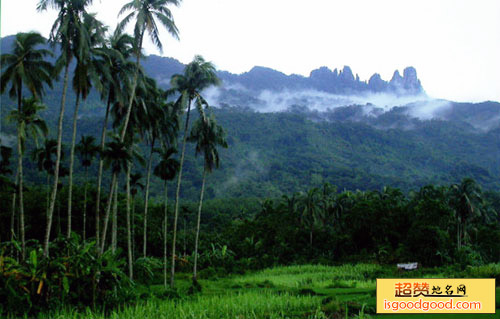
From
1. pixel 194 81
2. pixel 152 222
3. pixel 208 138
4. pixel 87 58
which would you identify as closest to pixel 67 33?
pixel 87 58

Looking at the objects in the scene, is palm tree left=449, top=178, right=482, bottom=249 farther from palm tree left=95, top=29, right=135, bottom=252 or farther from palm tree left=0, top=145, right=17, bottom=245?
palm tree left=0, top=145, right=17, bottom=245

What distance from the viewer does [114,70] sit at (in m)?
25.7

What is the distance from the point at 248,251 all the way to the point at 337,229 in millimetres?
15228

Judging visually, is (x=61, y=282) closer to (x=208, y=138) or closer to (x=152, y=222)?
(x=208, y=138)

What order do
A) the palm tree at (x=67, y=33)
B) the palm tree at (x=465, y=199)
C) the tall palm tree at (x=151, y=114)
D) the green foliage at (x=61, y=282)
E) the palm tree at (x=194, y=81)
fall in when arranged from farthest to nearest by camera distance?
the palm tree at (x=465, y=199)
the palm tree at (x=194, y=81)
the tall palm tree at (x=151, y=114)
the palm tree at (x=67, y=33)
the green foliage at (x=61, y=282)

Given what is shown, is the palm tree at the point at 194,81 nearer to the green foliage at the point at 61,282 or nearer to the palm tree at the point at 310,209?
the green foliage at the point at 61,282

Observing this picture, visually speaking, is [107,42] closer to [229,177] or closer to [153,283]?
[153,283]

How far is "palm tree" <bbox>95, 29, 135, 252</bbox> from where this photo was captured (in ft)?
80.7

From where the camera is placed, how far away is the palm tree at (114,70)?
24.6m

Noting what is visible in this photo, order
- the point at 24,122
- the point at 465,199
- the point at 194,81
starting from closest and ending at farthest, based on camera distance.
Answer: the point at 24,122
the point at 194,81
the point at 465,199

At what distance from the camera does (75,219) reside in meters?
52.4

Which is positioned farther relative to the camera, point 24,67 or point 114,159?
point 114,159

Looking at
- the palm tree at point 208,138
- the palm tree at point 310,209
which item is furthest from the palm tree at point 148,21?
the palm tree at point 310,209

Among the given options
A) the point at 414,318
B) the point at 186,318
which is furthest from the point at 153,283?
the point at 414,318
